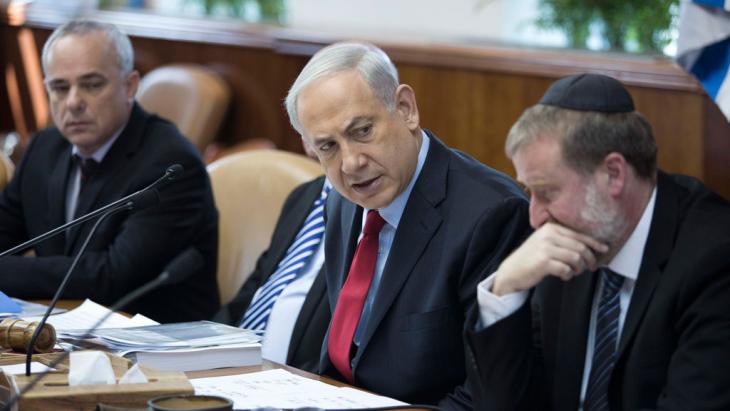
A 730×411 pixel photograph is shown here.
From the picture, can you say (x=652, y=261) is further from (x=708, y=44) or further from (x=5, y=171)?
(x=5, y=171)

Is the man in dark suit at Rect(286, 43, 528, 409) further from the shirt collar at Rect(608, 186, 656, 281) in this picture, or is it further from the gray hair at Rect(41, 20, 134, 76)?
the gray hair at Rect(41, 20, 134, 76)

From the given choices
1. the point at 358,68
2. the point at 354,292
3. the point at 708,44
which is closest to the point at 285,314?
the point at 354,292

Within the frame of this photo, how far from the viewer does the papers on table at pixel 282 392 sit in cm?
233

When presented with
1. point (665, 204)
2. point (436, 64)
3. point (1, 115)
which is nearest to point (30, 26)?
point (1, 115)

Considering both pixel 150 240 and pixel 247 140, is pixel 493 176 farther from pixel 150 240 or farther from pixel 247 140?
pixel 247 140

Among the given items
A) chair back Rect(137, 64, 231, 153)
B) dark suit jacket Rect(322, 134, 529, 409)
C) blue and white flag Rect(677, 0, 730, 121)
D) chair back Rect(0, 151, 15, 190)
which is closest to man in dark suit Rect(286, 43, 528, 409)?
dark suit jacket Rect(322, 134, 529, 409)

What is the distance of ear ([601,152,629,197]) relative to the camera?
7.26ft

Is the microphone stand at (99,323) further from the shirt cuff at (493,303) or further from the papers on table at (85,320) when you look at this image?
the shirt cuff at (493,303)

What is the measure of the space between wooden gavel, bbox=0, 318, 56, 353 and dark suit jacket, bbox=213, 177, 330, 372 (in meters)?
0.70

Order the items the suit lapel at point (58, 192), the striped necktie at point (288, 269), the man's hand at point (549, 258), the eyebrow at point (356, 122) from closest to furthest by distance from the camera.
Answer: the man's hand at point (549, 258) → the eyebrow at point (356, 122) → the striped necktie at point (288, 269) → the suit lapel at point (58, 192)

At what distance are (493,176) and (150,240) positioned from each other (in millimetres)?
1360

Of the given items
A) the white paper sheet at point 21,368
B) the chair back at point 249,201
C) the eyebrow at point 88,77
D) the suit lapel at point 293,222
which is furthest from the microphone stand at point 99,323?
the eyebrow at point 88,77

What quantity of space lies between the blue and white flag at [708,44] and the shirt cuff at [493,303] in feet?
3.63

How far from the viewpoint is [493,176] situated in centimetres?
283
